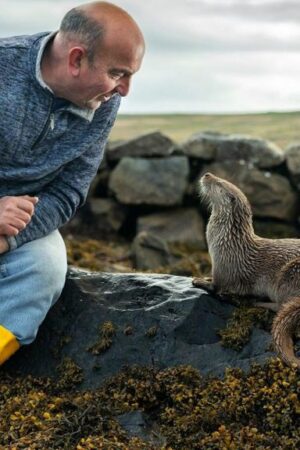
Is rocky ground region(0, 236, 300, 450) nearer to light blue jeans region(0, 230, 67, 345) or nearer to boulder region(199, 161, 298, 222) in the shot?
light blue jeans region(0, 230, 67, 345)

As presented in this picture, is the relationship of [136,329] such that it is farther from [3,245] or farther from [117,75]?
[117,75]

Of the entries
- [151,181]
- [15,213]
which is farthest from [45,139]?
[151,181]

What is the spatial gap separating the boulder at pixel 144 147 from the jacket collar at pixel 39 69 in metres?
7.95

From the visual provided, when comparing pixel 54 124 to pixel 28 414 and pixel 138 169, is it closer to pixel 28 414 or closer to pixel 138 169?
pixel 28 414

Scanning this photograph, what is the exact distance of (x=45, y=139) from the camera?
550cm

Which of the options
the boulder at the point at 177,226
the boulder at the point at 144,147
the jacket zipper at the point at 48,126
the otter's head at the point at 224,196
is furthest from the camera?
the boulder at the point at 144,147

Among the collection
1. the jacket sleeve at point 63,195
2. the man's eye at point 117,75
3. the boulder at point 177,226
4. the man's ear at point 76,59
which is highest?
the man's ear at point 76,59

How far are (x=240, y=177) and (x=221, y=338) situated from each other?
27.3 ft

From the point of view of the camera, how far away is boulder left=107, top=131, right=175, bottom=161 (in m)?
13.4

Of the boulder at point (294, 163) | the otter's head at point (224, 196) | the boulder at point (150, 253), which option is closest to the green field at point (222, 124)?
the boulder at point (294, 163)

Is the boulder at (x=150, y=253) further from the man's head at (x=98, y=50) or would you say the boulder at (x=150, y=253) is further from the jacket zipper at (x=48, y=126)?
the man's head at (x=98, y=50)

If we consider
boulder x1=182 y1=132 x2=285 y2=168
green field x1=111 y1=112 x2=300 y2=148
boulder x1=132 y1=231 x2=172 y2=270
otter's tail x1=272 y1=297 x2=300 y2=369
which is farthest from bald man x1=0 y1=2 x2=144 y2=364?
green field x1=111 y1=112 x2=300 y2=148

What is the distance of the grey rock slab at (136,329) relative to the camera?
4992 millimetres

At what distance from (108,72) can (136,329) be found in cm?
151
